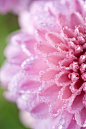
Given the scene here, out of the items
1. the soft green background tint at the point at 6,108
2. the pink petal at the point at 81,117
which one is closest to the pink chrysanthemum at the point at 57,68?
the pink petal at the point at 81,117

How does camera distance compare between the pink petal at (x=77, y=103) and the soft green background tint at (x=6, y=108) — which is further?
the soft green background tint at (x=6, y=108)

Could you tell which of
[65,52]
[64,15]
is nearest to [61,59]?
[65,52]

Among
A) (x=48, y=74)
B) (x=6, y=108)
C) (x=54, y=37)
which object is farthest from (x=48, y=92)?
(x=6, y=108)

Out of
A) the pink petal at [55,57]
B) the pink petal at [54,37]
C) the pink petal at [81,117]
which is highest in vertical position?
the pink petal at [54,37]

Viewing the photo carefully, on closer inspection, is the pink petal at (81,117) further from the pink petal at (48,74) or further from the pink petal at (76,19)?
the pink petal at (76,19)

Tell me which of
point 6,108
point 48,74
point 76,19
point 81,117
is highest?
point 6,108

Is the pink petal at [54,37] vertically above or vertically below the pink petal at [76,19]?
below

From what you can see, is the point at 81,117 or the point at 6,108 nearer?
the point at 81,117

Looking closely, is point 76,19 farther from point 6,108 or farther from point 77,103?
point 6,108

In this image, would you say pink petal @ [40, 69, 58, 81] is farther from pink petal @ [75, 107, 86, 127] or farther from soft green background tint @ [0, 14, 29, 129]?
soft green background tint @ [0, 14, 29, 129]
